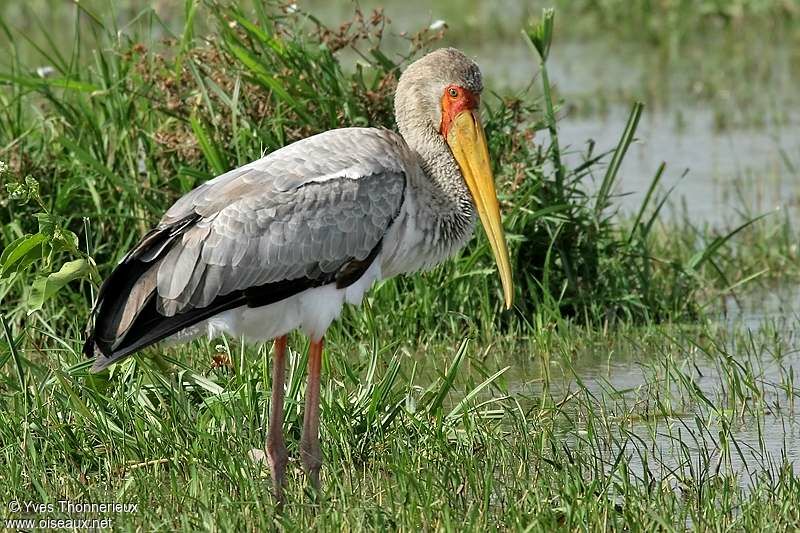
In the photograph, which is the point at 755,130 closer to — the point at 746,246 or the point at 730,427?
the point at 746,246

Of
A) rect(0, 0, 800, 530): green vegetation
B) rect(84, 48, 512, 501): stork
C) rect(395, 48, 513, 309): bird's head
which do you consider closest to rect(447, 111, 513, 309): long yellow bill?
rect(395, 48, 513, 309): bird's head

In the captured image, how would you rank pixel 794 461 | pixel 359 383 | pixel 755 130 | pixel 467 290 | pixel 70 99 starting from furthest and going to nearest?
pixel 755 130 < pixel 70 99 < pixel 467 290 < pixel 359 383 < pixel 794 461

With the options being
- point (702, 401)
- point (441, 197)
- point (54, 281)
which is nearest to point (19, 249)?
point (54, 281)

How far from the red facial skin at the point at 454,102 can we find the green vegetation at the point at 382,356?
0.82 metres

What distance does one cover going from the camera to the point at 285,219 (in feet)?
15.1

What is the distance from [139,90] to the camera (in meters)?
6.34

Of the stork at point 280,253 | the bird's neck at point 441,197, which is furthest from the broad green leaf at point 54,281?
the bird's neck at point 441,197

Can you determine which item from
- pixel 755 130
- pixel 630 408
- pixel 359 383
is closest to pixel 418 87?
pixel 359 383

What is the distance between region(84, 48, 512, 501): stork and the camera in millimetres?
4457

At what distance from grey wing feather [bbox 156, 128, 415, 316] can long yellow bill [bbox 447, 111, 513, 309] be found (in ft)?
1.12

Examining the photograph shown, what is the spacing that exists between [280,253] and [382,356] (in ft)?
4.59

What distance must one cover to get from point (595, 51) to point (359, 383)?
803 cm

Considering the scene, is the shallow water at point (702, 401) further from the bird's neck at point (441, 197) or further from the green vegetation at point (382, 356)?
the bird's neck at point (441, 197)

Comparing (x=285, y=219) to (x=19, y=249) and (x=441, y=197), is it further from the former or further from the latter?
(x=19, y=249)
